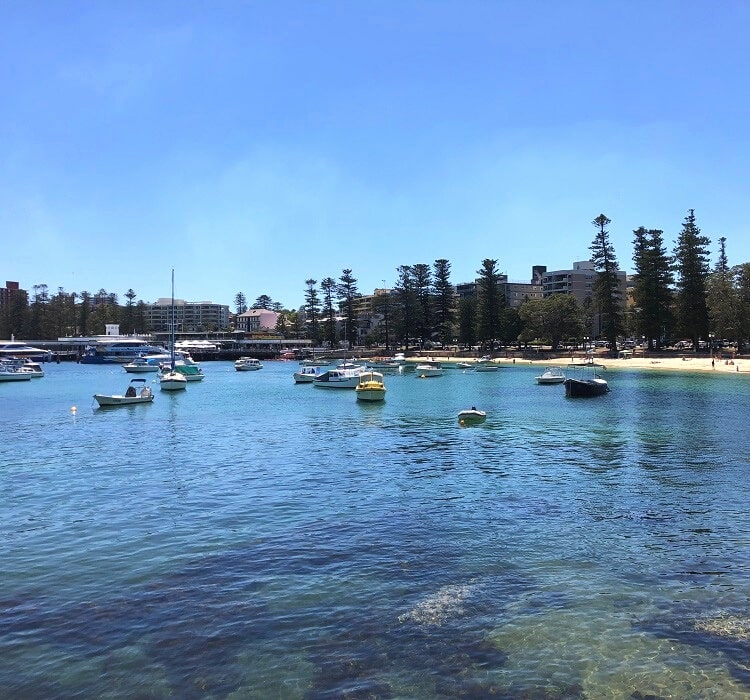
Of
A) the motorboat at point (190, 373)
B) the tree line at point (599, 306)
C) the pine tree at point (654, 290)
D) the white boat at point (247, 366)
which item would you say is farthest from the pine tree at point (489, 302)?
the motorboat at point (190, 373)

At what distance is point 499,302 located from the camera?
147125mm

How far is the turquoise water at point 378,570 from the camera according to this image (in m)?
9.98

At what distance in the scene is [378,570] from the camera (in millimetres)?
14414

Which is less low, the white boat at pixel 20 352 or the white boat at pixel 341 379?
the white boat at pixel 20 352

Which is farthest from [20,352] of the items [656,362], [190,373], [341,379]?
[656,362]

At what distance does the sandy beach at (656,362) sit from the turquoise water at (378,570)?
67.1 metres

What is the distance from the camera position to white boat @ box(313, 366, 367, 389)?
7312cm

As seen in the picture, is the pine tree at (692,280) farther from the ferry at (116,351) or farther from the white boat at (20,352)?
the white boat at (20,352)

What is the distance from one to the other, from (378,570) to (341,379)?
59.7m

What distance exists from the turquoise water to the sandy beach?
67.1 m

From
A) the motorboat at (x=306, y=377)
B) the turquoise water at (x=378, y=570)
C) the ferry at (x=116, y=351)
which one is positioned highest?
the ferry at (x=116, y=351)

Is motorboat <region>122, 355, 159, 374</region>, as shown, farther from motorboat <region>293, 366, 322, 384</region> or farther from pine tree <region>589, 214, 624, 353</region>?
pine tree <region>589, 214, 624, 353</region>

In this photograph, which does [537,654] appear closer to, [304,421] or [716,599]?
[716,599]

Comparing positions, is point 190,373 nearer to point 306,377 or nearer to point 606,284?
point 306,377
